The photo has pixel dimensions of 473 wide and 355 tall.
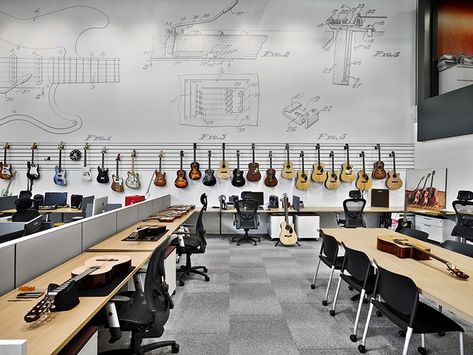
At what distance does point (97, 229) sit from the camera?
300 centimetres

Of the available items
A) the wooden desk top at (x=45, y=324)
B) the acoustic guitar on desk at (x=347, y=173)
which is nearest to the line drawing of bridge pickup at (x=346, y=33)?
the acoustic guitar on desk at (x=347, y=173)

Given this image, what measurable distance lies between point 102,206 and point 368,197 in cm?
564

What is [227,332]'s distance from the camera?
2.59 metres

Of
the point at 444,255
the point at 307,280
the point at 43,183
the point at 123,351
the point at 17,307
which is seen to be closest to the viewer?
the point at 17,307

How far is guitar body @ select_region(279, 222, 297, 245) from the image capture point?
224 inches

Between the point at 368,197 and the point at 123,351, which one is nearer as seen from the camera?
the point at 123,351

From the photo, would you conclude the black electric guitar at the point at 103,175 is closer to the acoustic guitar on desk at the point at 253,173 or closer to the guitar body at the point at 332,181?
the acoustic guitar on desk at the point at 253,173

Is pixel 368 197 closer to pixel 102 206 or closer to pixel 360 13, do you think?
pixel 360 13

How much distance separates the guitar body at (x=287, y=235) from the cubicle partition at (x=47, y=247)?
10.9 feet

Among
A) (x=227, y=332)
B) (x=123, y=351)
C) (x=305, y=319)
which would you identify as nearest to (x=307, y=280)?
(x=305, y=319)

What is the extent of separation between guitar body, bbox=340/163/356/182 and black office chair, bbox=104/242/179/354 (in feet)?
18.3

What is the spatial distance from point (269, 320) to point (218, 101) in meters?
5.15

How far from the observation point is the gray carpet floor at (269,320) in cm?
236

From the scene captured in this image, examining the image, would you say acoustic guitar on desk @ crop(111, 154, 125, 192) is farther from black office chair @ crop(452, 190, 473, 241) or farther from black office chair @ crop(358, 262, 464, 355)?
black office chair @ crop(452, 190, 473, 241)
